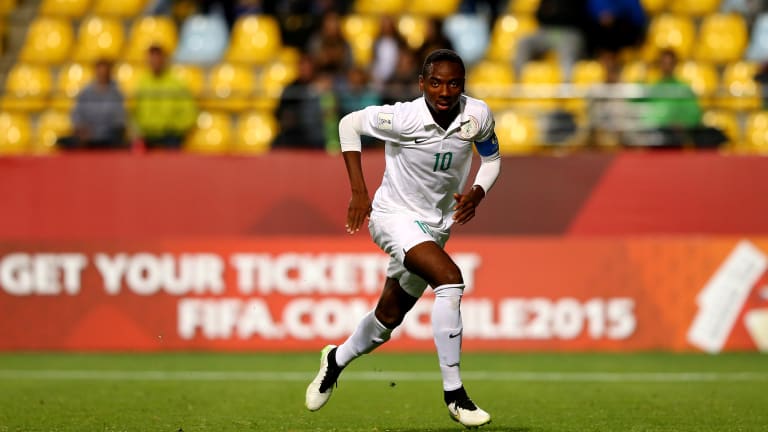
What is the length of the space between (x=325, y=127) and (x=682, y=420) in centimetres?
666

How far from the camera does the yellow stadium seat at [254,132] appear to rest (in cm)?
1492

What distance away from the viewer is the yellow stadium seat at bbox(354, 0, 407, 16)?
17.2 metres

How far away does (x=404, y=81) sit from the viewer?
14.1 metres

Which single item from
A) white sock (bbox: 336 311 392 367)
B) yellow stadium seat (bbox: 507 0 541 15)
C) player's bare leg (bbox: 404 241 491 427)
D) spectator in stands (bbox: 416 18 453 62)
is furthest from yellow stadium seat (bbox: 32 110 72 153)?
player's bare leg (bbox: 404 241 491 427)

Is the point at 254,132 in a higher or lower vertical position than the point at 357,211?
lower

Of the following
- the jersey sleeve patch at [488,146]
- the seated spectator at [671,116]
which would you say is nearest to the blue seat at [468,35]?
the seated spectator at [671,116]

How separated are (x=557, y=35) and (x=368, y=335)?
27.0 feet

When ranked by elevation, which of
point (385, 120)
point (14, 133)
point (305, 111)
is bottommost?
point (14, 133)

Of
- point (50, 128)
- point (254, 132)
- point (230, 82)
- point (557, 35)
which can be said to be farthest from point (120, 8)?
point (557, 35)

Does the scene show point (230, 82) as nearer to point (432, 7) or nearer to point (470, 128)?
point (432, 7)

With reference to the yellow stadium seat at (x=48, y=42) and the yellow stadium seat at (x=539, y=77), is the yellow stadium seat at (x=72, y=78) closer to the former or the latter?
the yellow stadium seat at (x=48, y=42)

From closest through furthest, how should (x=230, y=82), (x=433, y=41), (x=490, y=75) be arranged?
(x=433, y=41) → (x=490, y=75) → (x=230, y=82)

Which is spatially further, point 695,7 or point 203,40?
point 695,7

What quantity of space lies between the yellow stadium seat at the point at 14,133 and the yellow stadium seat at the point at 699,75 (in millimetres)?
7648
